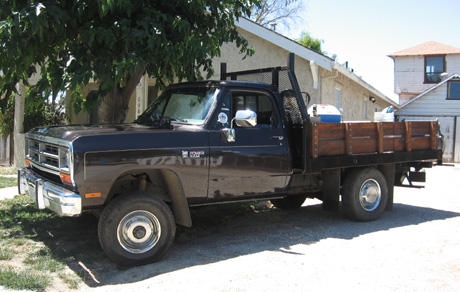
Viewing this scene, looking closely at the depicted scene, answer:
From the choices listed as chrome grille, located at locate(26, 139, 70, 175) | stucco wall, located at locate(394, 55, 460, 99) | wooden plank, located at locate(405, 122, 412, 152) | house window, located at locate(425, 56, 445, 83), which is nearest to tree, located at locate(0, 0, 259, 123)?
chrome grille, located at locate(26, 139, 70, 175)

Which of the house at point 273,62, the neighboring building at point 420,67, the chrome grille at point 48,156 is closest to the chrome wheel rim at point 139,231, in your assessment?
the chrome grille at point 48,156

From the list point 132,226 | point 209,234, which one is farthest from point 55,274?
point 209,234

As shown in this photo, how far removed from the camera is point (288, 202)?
310 inches

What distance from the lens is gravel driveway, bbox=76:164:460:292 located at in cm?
433

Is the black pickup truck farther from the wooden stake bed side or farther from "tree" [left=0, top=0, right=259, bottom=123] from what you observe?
"tree" [left=0, top=0, right=259, bottom=123]

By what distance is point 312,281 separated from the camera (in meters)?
4.40

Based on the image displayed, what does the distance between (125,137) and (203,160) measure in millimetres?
982

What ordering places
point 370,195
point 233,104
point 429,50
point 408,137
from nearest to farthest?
point 233,104, point 370,195, point 408,137, point 429,50

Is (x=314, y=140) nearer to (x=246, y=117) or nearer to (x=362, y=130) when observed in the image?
(x=362, y=130)

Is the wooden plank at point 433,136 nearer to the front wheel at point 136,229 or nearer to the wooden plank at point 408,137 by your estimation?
the wooden plank at point 408,137

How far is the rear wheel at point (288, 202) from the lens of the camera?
25.5ft

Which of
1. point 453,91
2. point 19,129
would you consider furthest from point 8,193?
point 453,91

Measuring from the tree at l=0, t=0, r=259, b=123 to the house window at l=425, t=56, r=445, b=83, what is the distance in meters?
27.8

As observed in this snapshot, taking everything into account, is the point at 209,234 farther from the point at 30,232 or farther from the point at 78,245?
the point at 30,232
